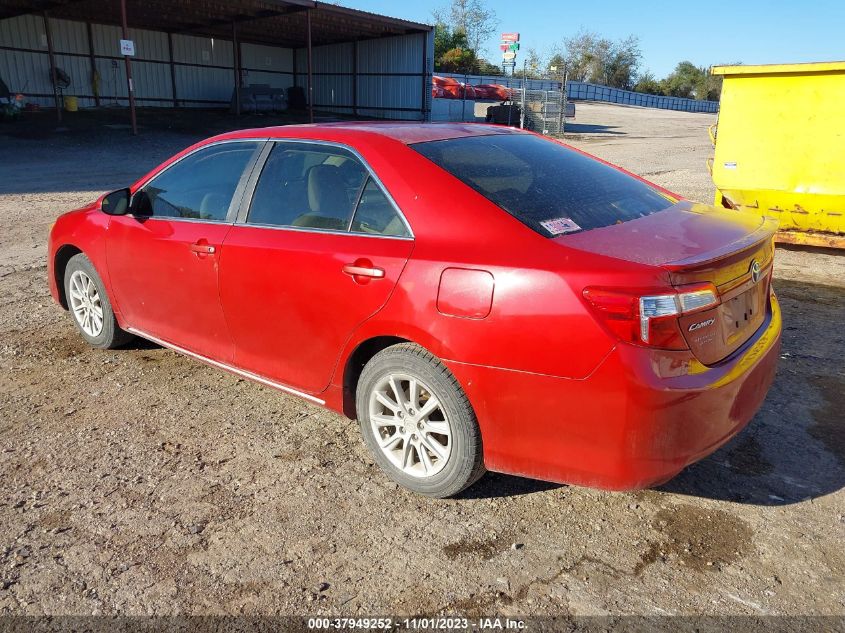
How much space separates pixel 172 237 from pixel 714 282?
9.68 feet

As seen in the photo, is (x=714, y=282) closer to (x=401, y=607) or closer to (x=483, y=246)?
(x=483, y=246)

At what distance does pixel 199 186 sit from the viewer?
397 cm

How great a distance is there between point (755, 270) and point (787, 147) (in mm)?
5504

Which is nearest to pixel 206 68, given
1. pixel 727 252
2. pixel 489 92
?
pixel 489 92

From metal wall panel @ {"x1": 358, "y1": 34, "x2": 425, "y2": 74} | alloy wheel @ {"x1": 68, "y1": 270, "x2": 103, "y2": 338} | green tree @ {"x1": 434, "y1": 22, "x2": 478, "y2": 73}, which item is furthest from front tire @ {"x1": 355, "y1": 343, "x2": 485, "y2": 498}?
green tree @ {"x1": 434, "y1": 22, "x2": 478, "y2": 73}

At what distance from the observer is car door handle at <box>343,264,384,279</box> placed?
2912 mm

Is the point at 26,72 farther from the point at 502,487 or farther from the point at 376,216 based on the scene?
the point at 502,487

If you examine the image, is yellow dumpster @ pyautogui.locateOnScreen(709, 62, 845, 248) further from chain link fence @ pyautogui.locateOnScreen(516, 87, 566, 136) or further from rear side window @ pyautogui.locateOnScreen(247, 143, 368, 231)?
chain link fence @ pyautogui.locateOnScreen(516, 87, 566, 136)

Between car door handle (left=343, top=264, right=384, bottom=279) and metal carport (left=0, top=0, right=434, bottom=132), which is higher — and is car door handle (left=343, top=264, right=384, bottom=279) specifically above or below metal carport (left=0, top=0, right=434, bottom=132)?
below

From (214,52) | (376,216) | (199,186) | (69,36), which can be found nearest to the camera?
(376,216)

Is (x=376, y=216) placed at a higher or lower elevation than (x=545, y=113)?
lower

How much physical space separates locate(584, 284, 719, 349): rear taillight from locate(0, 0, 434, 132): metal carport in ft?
77.4

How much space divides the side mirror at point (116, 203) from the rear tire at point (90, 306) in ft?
1.82

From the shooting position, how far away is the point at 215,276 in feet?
12.0
